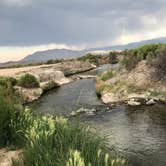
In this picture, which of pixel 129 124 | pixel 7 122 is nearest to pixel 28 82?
pixel 129 124

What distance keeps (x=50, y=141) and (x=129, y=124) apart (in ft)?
52.4

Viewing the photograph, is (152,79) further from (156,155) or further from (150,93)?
(156,155)

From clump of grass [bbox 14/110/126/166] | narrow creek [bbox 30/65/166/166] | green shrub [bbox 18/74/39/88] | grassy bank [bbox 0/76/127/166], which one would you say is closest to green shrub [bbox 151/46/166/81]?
narrow creek [bbox 30/65/166/166]

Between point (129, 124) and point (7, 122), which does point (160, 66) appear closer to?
point (129, 124)

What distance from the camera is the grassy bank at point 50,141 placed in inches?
434

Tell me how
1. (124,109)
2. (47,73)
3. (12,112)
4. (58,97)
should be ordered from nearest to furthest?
(12,112) → (124,109) → (58,97) → (47,73)

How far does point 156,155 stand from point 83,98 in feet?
79.9

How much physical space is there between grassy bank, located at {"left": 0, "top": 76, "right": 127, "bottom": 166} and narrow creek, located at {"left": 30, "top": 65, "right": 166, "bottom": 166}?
1.76m

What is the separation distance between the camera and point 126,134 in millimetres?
24812

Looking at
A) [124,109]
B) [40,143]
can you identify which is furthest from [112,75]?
[40,143]

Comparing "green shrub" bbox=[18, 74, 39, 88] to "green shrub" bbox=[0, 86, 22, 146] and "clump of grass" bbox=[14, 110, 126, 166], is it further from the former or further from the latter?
"clump of grass" bbox=[14, 110, 126, 166]

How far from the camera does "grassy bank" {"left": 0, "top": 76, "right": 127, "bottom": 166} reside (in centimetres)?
1103

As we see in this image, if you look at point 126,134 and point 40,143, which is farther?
point 126,134

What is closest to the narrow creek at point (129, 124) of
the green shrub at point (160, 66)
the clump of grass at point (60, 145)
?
the clump of grass at point (60, 145)
